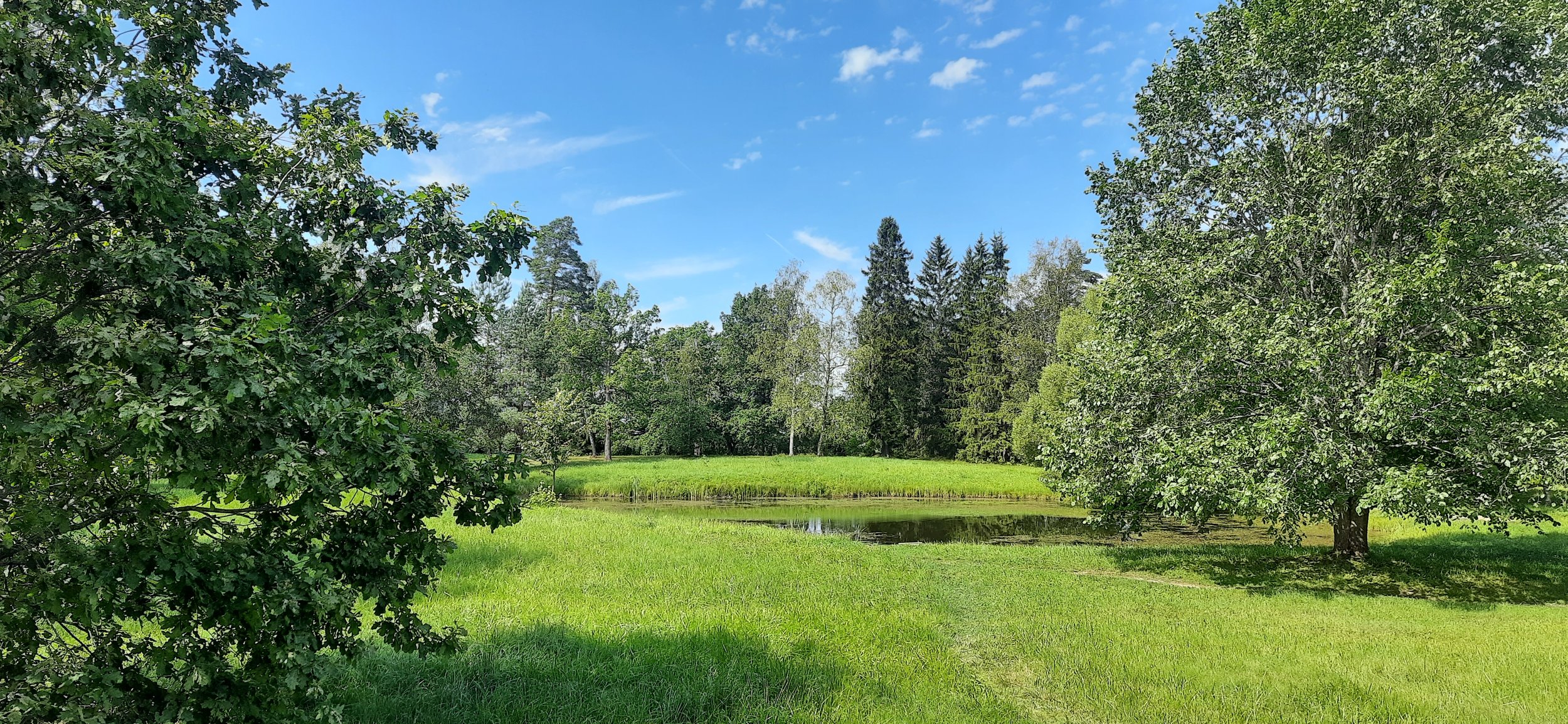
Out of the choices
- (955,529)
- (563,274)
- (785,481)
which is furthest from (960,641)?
(563,274)

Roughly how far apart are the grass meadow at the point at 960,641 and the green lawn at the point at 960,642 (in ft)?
0.13

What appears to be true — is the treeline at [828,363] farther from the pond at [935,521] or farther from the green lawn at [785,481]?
the pond at [935,521]

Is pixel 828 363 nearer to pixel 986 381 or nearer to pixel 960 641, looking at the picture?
pixel 986 381

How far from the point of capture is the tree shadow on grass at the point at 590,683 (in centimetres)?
586

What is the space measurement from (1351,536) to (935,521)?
13474 millimetres

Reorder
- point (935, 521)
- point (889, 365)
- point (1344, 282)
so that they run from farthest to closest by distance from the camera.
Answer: point (889, 365) → point (935, 521) → point (1344, 282)

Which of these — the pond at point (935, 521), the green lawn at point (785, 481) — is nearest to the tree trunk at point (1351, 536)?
the pond at point (935, 521)

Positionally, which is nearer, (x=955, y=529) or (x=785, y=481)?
(x=955, y=529)

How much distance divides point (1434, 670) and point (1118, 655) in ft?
10.4

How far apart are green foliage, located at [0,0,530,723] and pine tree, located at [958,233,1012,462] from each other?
46232 millimetres

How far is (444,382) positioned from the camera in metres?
33.5

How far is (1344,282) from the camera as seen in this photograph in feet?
41.4

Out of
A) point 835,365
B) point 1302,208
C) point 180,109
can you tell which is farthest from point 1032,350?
point 180,109

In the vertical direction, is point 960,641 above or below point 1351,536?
below
